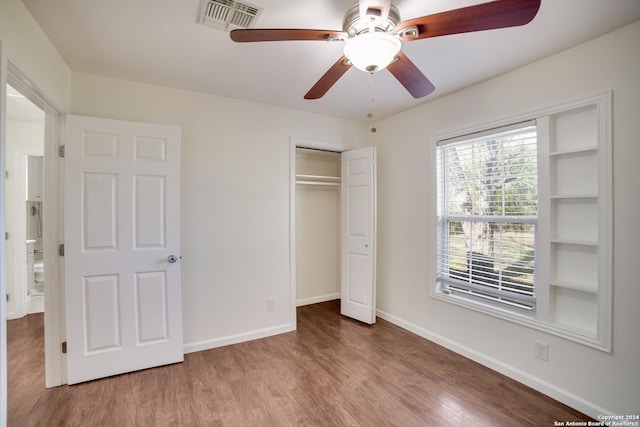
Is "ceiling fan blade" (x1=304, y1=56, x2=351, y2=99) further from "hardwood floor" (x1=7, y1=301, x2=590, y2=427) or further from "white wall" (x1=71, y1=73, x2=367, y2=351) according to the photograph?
"hardwood floor" (x1=7, y1=301, x2=590, y2=427)

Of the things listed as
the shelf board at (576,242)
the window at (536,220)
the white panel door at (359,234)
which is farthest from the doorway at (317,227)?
the shelf board at (576,242)

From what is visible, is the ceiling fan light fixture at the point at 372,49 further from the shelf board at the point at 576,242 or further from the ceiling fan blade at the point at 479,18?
the shelf board at the point at 576,242

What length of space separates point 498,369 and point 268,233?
8.10 feet

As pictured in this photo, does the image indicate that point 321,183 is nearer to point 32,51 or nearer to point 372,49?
point 372,49

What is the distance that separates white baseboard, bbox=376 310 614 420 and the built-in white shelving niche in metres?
0.42

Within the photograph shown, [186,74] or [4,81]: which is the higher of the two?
[186,74]

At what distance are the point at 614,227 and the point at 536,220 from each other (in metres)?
0.45

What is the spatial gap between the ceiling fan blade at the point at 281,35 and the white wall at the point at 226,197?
1654mm

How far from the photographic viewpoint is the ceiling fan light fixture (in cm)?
131

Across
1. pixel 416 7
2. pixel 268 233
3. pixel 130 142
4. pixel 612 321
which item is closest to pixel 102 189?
pixel 130 142

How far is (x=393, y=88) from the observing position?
2.69 metres

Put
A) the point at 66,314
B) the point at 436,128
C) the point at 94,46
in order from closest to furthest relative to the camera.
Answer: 1. the point at 94,46
2. the point at 66,314
3. the point at 436,128

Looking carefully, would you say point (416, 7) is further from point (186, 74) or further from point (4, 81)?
point (4, 81)

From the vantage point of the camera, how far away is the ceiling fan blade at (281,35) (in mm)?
1313
